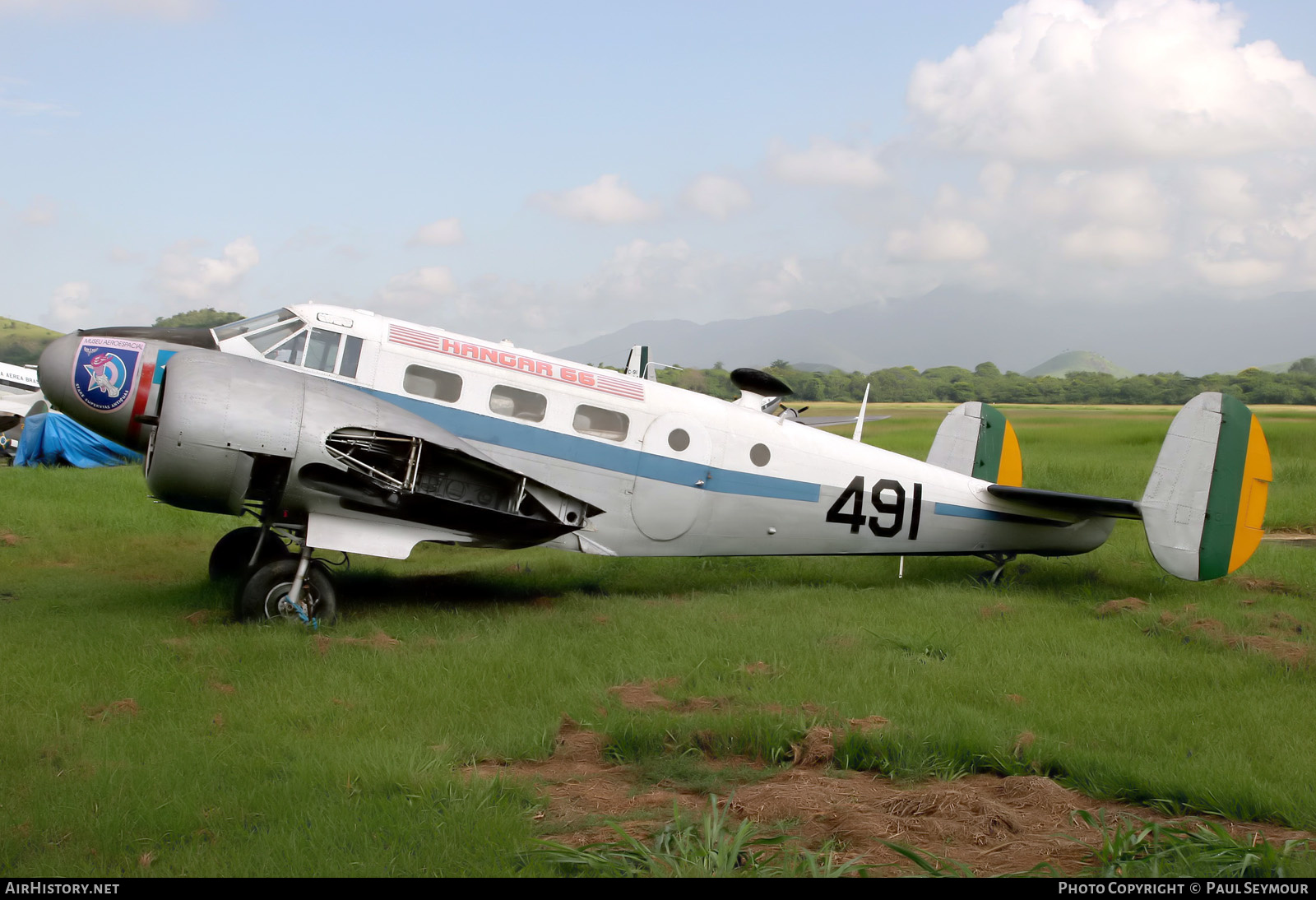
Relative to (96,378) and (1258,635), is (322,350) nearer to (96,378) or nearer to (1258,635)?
(96,378)

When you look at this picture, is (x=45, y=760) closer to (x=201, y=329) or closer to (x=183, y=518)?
(x=201, y=329)

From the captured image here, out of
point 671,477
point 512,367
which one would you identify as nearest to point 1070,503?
point 671,477

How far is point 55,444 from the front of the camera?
84.8 feet

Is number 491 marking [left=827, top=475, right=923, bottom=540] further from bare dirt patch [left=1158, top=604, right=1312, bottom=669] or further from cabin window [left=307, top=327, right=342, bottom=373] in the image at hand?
cabin window [left=307, top=327, right=342, bottom=373]

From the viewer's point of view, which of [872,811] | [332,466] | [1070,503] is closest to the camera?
[872,811]

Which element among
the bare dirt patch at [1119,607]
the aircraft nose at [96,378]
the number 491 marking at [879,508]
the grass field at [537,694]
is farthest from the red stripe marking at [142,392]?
the bare dirt patch at [1119,607]

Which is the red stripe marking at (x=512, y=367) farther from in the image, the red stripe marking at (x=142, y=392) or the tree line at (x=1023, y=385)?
the tree line at (x=1023, y=385)

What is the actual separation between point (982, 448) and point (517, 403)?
7578 millimetres

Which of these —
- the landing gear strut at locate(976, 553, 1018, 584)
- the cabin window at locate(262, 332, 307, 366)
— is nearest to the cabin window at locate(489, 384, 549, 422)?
the cabin window at locate(262, 332, 307, 366)

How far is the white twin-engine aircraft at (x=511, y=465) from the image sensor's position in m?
9.30

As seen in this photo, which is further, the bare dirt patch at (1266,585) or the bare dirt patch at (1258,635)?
the bare dirt patch at (1266,585)

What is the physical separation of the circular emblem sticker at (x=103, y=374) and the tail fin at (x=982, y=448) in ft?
35.4

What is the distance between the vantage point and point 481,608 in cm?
1101

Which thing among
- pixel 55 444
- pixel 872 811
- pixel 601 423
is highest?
pixel 601 423
